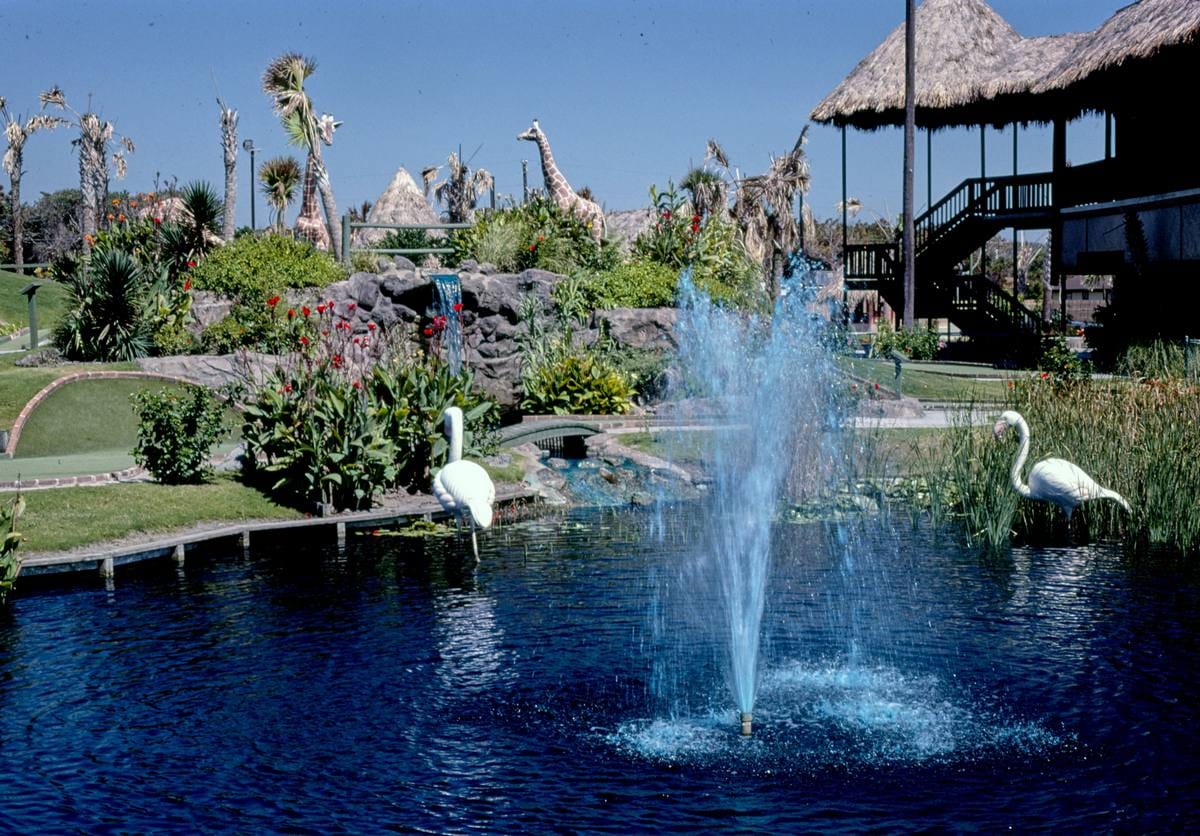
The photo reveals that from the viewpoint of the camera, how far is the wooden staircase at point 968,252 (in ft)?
111

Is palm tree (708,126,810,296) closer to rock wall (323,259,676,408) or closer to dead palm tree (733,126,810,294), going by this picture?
dead palm tree (733,126,810,294)

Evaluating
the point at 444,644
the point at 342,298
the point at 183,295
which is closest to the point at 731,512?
the point at 444,644

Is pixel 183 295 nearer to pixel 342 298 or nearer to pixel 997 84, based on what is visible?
pixel 342 298

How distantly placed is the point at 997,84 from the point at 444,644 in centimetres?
2946

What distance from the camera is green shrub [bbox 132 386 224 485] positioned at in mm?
16141

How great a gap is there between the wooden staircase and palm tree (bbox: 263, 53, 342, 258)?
15.5 m

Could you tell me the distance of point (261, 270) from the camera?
26172 millimetres

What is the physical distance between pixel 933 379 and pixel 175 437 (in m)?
15.4

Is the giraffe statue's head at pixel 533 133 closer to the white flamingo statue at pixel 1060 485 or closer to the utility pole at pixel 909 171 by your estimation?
the utility pole at pixel 909 171

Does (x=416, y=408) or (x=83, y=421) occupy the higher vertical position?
(x=416, y=408)

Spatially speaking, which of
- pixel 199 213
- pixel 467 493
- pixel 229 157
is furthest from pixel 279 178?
pixel 467 493

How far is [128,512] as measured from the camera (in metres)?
14.9

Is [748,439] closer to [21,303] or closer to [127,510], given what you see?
[127,510]

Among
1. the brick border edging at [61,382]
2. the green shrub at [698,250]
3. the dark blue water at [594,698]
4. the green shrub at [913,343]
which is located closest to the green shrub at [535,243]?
the green shrub at [698,250]
